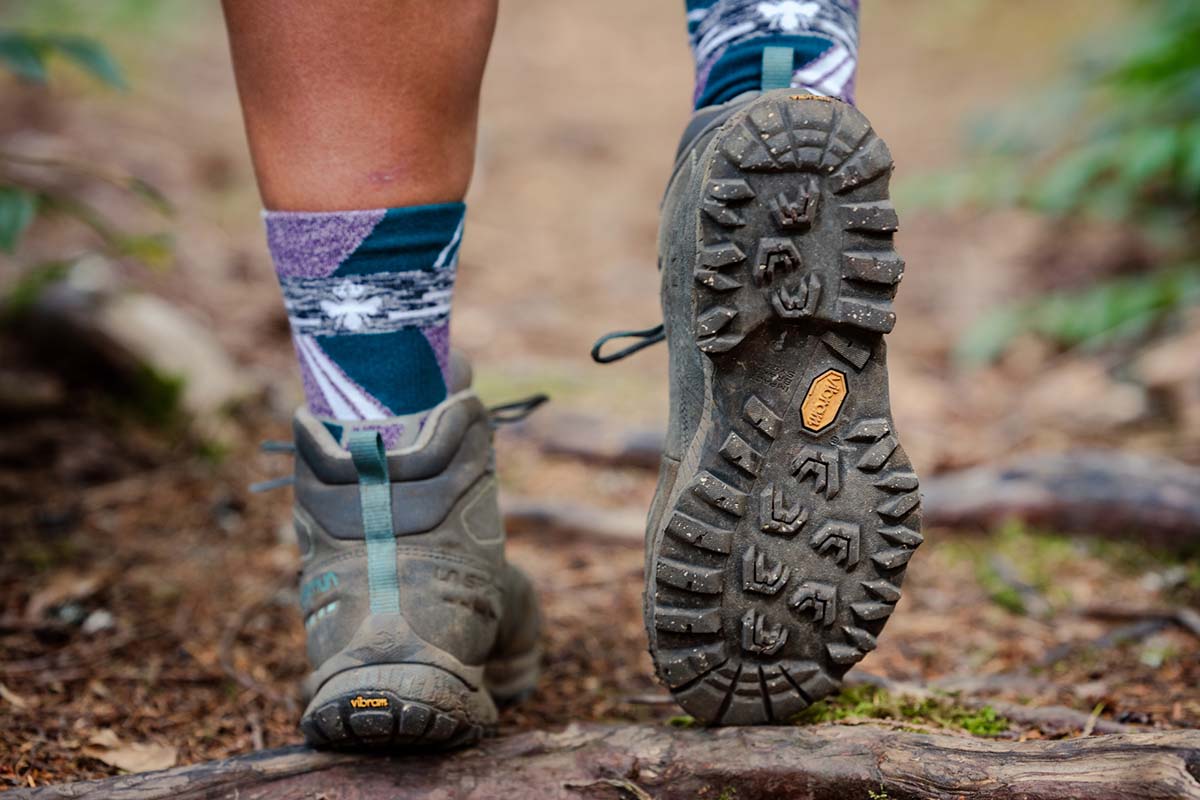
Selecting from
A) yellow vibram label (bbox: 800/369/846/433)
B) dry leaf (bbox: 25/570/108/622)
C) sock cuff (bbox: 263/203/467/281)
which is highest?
sock cuff (bbox: 263/203/467/281)

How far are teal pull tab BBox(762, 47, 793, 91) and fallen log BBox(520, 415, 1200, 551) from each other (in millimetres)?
1033

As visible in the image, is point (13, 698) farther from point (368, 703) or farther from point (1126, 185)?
point (1126, 185)

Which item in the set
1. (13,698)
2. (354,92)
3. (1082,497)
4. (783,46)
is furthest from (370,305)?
(1082,497)

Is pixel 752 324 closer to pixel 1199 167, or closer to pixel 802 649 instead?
pixel 802 649

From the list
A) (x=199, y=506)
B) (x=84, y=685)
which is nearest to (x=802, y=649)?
(x=84, y=685)

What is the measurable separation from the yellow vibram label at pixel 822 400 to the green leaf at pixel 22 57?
58.4 inches

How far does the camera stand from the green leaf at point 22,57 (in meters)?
1.78

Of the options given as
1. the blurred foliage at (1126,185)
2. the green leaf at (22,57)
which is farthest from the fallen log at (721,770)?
the blurred foliage at (1126,185)

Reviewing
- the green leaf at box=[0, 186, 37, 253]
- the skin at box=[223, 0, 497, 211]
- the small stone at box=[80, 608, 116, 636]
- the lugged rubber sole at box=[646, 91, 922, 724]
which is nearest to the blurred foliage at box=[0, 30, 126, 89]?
the green leaf at box=[0, 186, 37, 253]

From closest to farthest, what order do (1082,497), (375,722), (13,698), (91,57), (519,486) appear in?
(375,722), (13,698), (91,57), (1082,497), (519,486)

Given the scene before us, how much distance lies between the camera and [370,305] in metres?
1.26

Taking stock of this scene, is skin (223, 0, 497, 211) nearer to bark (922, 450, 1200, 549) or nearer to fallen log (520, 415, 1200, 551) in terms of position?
fallen log (520, 415, 1200, 551)

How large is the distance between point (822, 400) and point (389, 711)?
1.96 feet

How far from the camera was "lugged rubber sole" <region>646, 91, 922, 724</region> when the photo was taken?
109cm
